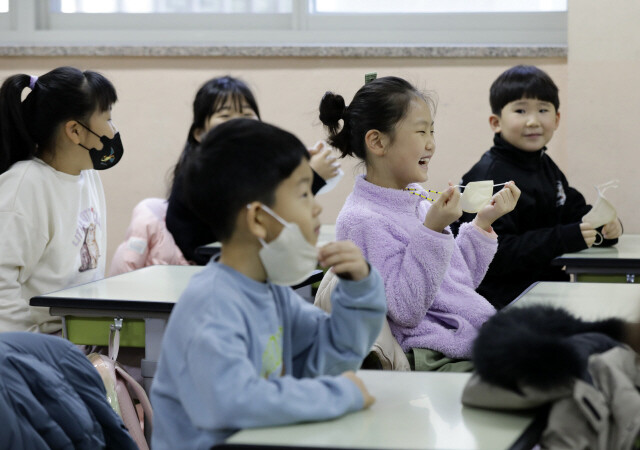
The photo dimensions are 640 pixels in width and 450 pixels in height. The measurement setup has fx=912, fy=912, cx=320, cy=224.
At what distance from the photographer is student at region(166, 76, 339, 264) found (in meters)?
3.41

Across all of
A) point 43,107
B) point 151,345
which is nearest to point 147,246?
point 43,107

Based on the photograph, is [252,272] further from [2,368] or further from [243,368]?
[2,368]

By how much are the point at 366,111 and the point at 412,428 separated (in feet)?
4.28

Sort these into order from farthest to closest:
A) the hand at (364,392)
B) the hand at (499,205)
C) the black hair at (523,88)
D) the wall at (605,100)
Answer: the wall at (605,100)
the black hair at (523,88)
the hand at (499,205)
the hand at (364,392)

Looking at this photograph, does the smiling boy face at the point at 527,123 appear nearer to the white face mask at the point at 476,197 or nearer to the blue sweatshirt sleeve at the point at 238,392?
the white face mask at the point at 476,197

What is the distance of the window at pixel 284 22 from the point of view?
4.50 meters

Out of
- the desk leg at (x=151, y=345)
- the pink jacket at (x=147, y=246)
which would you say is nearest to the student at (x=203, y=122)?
the pink jacket at (x=147, y=246)

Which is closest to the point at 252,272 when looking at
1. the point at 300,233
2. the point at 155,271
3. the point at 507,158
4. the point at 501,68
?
the point at 300,233

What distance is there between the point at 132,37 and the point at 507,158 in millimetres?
2264

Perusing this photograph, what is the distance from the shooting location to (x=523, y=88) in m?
3.40

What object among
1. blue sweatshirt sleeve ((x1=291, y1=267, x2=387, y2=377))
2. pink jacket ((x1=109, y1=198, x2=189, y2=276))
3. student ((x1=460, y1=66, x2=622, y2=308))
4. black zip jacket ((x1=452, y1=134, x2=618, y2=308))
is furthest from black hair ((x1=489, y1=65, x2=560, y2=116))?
blue sweatshirt sleeve ((x1=291, y1=267, x2=387, y2=377))

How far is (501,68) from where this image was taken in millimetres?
4348

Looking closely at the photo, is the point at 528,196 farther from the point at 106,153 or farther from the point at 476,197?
the point at 106,153

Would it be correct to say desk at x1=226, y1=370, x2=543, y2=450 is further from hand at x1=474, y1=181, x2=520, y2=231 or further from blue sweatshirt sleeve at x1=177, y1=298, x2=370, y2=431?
hand at x1=474, y1=181, x2=520, y2=231
